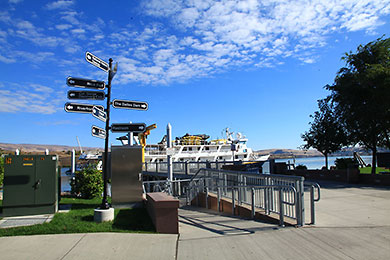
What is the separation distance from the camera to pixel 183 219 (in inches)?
323

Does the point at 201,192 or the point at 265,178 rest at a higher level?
the point at 265,178

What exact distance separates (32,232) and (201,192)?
7.06 m

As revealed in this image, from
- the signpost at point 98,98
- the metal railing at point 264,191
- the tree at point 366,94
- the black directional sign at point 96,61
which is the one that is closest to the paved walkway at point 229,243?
the metal railing at point 264,191

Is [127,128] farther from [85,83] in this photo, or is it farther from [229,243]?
[229,243]

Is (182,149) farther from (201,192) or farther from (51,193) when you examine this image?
(51,193)

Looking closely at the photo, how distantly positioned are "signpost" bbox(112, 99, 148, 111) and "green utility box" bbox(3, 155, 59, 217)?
2.26 meters

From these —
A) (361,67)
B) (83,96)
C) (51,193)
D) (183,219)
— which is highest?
(361,67)

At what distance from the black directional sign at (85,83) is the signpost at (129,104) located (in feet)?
1.84

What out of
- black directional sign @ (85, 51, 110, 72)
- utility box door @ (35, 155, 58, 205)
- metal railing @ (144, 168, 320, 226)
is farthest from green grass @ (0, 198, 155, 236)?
black directional sign @ (85, 51, 110, 72)

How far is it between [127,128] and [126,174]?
58.3 inches

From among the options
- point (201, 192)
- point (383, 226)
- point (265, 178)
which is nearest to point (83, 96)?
point (265, 178)

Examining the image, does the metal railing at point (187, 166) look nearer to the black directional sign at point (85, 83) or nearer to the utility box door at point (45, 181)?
the utility box door at point (45, 181)

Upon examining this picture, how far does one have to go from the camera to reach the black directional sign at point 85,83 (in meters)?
7.51

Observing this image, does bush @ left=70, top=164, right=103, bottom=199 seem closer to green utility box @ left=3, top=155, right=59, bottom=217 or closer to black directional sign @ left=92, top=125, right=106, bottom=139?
green utility box @ left=3, top=155, right=59, bottom=217
